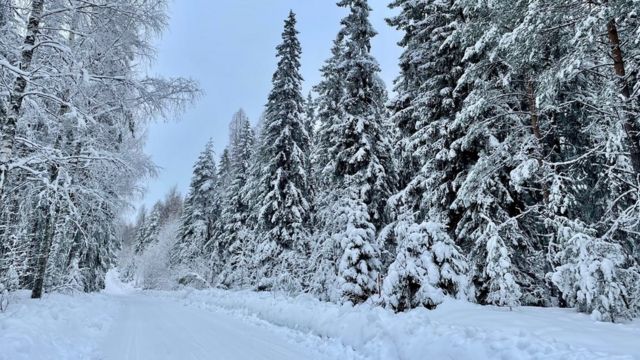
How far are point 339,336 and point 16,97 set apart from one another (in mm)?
7911

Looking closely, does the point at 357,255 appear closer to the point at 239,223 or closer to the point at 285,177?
the point at 285,177

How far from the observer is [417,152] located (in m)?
13.3

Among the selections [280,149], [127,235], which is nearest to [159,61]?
[280,149]

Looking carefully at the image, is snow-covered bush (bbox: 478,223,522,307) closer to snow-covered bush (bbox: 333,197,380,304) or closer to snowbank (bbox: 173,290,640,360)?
snowbank (bbox: 173,290,640,360)

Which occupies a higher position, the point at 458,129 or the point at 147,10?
the point at 147,10

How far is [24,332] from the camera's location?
251 inches

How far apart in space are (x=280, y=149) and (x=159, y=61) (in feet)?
42.0

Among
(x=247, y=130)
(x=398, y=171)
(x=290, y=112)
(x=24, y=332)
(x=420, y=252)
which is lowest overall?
(x=24, y=332)

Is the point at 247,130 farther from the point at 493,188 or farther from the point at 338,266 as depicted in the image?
the point at 493,188

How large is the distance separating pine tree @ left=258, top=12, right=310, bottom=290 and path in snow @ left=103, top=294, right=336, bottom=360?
8.49 metres

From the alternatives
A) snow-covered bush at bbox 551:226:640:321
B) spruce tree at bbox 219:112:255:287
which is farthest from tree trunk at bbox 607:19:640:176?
spruce tree at bbox 219:112:255:287

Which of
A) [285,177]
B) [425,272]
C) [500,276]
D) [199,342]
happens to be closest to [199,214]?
[285,177]

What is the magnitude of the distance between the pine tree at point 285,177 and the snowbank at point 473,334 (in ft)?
35.4

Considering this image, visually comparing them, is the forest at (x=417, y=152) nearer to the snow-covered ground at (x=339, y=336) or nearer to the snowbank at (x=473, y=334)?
the snowbank at (x=473, y=334)
